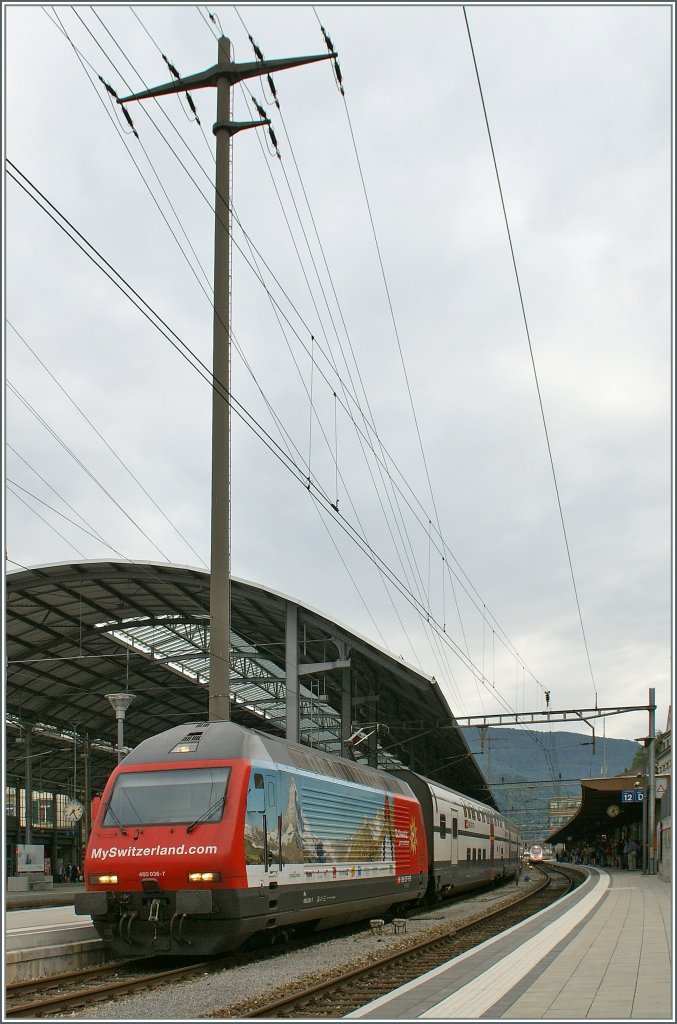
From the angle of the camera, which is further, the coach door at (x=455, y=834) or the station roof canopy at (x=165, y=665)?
the station roof canopy at (x=165, y=665)

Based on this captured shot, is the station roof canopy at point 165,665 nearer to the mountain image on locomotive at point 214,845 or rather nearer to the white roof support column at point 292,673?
the white roof support column at point 292,673

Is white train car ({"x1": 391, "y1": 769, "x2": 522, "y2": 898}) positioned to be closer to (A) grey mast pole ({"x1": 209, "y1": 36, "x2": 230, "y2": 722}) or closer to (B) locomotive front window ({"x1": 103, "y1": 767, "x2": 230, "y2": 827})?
(A) grey mast pole ({"x1": 209, "y1": 36, "x2": 230, "y2": 722})

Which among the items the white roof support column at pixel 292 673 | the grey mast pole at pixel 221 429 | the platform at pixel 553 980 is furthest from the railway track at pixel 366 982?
the white roof support column at pixel 292 673

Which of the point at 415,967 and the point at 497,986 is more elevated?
the point at 497,986

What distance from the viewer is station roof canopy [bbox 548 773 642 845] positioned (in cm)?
5431

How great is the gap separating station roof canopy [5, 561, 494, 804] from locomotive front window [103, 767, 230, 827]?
1918cm

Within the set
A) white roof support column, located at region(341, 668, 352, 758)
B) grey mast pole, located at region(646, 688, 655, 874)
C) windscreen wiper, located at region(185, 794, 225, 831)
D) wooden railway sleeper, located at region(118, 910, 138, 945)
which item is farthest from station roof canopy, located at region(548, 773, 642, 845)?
wooden railway sleeper, located at region(118, 910, 138, 945)

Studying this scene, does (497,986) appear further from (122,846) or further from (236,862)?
(122,846)

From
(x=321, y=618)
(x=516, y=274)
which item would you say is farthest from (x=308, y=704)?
(x=516, y=274)

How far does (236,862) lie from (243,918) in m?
0.76

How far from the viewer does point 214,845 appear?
1427 cm

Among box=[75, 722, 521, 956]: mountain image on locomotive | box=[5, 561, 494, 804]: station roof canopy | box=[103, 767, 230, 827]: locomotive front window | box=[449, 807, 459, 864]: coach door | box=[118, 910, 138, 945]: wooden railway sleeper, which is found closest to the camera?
box=[75, 722, 521, 956]: mountain image on locomotive

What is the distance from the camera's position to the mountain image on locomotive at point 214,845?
14.1 meters

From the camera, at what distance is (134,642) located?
47.2 meters
